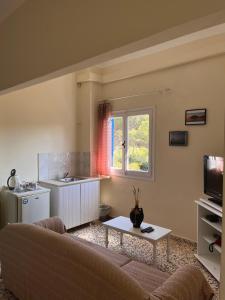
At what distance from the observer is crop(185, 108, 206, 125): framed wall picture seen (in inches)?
124

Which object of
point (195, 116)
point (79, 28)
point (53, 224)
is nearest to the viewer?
point (79, 28)

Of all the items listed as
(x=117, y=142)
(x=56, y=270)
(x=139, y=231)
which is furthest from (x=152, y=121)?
(x=56, y=270)

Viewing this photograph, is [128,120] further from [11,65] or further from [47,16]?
[47,16]

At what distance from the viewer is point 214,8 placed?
88 centimetres

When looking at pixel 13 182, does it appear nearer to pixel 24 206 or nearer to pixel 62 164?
pixel 24 206

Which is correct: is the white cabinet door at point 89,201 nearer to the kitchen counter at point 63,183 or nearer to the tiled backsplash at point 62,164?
the kitchen counter at point 63,183

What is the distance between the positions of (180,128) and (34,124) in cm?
223

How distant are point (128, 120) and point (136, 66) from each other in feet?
2.88

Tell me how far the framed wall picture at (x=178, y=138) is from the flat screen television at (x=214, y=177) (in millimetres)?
469

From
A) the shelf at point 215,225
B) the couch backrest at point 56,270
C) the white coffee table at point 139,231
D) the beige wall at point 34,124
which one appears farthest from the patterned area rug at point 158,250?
the beige wall at point 34,124

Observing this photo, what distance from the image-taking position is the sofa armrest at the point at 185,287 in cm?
144

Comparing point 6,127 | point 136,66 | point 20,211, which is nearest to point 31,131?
point 6,127

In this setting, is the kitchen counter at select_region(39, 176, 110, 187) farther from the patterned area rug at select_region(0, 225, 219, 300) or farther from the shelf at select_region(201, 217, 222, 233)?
the shelf at select_region(201, 217, 222, 233)

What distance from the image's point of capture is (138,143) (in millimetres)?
3973
